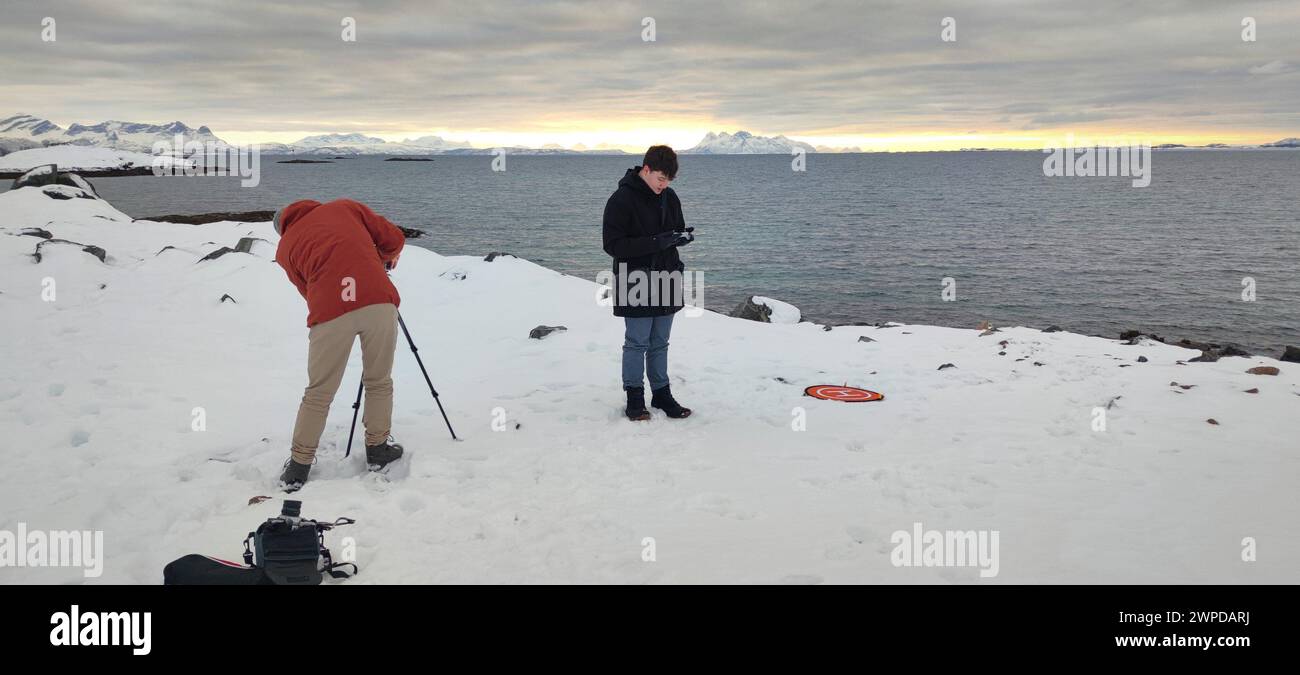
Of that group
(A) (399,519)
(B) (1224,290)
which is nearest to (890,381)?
(A) (399,519)

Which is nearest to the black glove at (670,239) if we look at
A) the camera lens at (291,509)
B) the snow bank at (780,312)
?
the camera lens at (291,509)

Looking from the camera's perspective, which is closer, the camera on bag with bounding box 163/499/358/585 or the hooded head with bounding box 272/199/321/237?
the camera on bag with bounding box 163/499/358/585

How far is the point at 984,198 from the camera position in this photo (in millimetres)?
74875

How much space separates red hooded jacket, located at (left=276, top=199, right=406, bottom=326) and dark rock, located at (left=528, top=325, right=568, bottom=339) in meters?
5.26

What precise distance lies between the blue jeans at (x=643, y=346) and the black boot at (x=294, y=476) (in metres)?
3.15

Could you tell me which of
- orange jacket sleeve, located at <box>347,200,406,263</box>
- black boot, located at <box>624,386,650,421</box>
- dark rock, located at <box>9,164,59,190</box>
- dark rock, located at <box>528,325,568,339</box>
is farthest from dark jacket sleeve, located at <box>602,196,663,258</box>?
dark rock, located at <box>9,164,59,190</box>

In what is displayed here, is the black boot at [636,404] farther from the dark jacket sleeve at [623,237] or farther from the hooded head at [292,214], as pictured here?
the hooded head at [292,214]

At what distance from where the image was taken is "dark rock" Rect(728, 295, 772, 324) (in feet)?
54.2

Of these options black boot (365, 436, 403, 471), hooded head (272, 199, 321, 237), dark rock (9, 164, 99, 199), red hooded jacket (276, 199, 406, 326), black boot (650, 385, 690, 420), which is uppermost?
dark rock (9, 164, 99, 199)

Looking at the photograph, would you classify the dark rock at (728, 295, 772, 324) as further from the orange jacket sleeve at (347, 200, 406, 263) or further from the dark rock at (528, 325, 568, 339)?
the orange jacket sleeve at (347, 200, 406, 263)

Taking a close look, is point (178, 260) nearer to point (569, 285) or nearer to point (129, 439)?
point (569, 285)

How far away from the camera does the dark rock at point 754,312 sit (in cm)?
1652

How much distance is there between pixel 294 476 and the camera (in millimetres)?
5875

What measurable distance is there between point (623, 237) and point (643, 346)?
3.85 ft
